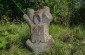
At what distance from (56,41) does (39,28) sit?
66 centimetres

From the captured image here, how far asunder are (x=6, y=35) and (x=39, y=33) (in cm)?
97

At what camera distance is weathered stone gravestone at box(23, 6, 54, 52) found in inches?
291

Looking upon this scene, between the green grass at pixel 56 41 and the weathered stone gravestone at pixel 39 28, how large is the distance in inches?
6.7

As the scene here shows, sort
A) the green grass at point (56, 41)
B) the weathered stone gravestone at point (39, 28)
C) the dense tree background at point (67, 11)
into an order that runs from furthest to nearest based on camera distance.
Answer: the dense tree background at point (67, 11) < the weathered stone gravestone at point (39, 28) < the green grass at point (56, 41)

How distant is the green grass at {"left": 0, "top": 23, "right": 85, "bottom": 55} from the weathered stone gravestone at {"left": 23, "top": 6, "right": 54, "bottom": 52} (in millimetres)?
170

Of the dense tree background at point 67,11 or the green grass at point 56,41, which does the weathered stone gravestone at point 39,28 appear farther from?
the dense tree background at point 67,11

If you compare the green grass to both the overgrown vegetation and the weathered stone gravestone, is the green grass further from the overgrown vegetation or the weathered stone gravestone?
the weathered stone gravestone

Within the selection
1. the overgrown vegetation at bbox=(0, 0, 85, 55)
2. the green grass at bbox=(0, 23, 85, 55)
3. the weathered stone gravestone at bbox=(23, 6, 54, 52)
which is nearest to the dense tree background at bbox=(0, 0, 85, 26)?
the overgrown vegetation at bbox=(0, 0, 85, 55)

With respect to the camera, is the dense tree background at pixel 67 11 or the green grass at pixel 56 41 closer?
the green grass at pixel 56 41

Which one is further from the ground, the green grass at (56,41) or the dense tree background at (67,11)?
the dense tree background at (67,11)

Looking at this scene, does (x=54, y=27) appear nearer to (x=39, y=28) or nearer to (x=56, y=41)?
(x=56, y=41)

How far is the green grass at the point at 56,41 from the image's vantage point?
7248 millimetres

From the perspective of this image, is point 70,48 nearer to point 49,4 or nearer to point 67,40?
point 67,40

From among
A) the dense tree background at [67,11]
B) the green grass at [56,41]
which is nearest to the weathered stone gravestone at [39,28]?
the green grass at [56,41]
